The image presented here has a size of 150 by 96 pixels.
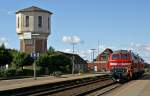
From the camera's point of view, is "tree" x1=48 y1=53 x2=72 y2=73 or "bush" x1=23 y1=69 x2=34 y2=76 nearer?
"bush" x1=23 y1=69 x2=34 y2=76

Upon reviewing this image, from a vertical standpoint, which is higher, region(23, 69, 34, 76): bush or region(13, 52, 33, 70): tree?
region(13, 52, 33, 70): tree

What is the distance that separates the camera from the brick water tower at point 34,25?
336ft

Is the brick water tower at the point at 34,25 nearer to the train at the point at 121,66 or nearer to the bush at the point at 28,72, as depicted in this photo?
the bush at the point at 28,72

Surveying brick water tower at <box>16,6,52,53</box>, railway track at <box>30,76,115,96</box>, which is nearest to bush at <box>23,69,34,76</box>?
brick water tower at <box>16,6,52,53</box>

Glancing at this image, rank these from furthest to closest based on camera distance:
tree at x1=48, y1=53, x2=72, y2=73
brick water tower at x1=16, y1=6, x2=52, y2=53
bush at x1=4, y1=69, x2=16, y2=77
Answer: brick water tower at x1=16, y1=6, x2=52, y2=53 < tree at x1=48, y1=53, x2=72, y2=73 < bush at x1=4, y1=69, x2=16, y2=77

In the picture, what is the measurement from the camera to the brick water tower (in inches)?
4033

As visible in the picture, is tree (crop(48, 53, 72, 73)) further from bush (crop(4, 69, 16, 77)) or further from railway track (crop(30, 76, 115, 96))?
railway track (crop(30, 76, 115, 96))

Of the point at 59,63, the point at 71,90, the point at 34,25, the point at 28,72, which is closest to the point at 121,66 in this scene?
the point at 71,90

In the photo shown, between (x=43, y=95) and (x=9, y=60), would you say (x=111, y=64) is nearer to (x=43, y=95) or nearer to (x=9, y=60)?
(x=43, y=95)

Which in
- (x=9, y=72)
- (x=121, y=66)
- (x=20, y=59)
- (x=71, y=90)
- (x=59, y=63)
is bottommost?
(x=71, y=90)

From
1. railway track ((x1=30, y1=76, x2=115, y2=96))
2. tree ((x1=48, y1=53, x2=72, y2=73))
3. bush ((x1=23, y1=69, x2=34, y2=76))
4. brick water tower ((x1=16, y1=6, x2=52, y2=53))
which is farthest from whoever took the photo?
brick water tower ((x1=16, y1=6, x2=52, y2=53))

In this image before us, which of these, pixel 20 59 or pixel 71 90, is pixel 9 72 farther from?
pixel 71 90

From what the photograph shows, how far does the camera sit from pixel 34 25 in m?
102

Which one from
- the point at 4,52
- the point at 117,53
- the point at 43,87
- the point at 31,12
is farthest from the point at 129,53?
the point at 31,12
